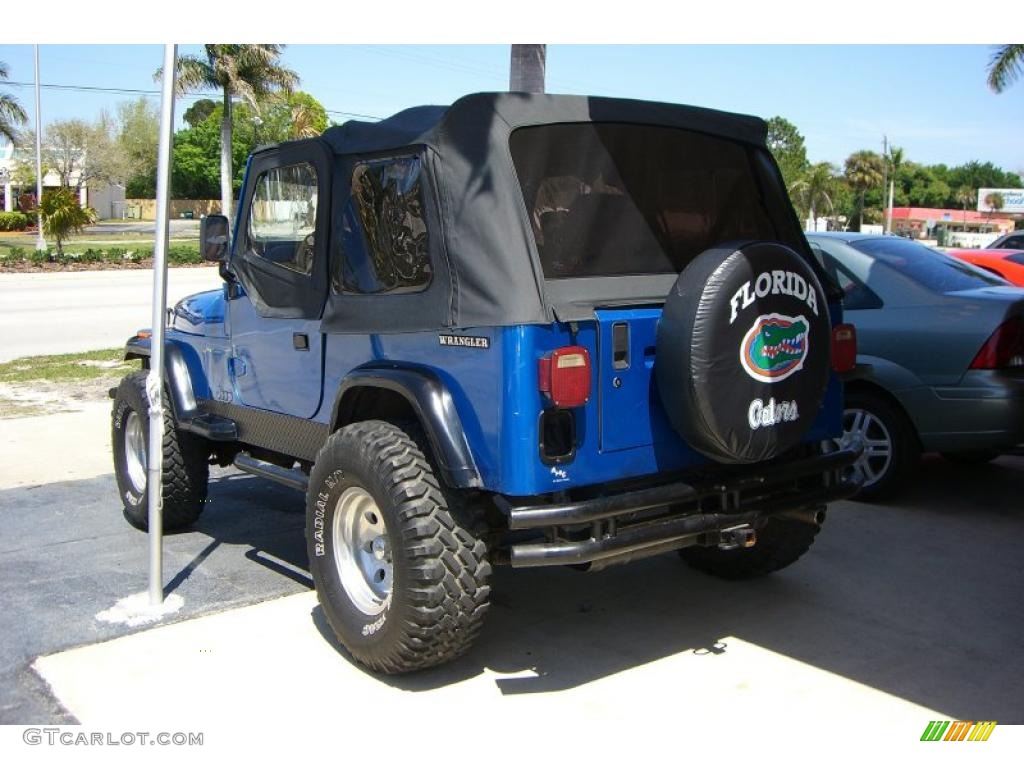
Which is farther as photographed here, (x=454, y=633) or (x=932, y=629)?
(x=932, y=629)

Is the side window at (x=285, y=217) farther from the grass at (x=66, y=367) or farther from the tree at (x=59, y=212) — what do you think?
the tree at (x=59, y=212)

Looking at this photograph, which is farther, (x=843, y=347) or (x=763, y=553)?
(x=763, y=553)

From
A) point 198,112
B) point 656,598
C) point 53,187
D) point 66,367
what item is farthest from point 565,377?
point 198,112

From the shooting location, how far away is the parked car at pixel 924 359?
246 inches

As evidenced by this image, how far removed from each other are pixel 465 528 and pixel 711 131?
2115mm

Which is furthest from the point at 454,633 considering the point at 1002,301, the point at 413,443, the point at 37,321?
the point at 37,321

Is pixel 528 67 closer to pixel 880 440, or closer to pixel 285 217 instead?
pixel 285 217

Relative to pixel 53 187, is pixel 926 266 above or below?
below

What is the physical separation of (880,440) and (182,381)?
14.3ft

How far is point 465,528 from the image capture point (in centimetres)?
398

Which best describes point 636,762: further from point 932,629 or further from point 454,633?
point 932,629

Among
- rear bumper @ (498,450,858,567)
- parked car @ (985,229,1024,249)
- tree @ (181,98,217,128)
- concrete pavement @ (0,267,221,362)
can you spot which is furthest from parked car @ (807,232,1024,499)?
tree @ (181,98,217,128)

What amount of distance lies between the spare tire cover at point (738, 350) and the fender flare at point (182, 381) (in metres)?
3.10

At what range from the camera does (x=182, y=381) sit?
6031mm
